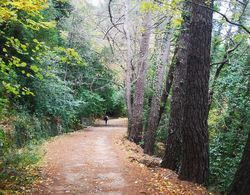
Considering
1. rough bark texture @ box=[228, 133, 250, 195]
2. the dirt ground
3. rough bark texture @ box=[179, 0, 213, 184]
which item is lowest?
the dirt ground

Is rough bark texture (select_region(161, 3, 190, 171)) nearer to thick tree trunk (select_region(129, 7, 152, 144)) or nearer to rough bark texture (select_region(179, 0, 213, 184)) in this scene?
rough bark texture (select_region(179, 0, 213, 184))

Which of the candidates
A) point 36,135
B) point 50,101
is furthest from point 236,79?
point 50,101

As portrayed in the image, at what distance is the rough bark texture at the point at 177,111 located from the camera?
10618mm

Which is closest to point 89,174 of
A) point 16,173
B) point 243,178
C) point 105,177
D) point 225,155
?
point 105,177

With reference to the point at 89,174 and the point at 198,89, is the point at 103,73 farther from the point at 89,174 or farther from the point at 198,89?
the point at 198,89

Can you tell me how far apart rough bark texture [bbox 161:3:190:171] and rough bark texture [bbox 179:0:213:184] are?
2.14 meters

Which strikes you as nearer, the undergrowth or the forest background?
the undergrowth

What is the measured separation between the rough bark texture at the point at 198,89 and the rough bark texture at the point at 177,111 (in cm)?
214

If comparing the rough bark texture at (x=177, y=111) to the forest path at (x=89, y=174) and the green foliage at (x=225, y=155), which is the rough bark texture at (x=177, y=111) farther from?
the green foliage at (x=225, y=155)

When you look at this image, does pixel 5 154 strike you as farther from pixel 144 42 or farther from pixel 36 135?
pixel 144 42

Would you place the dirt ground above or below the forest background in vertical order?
below

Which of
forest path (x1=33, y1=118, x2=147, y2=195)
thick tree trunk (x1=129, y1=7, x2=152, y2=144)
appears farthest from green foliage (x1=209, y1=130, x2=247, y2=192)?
thick tree trunk (x1=129, y1=7, x2=152, y2=144)

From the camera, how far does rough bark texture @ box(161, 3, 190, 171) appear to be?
10.6 m

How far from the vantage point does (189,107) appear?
319 inches
